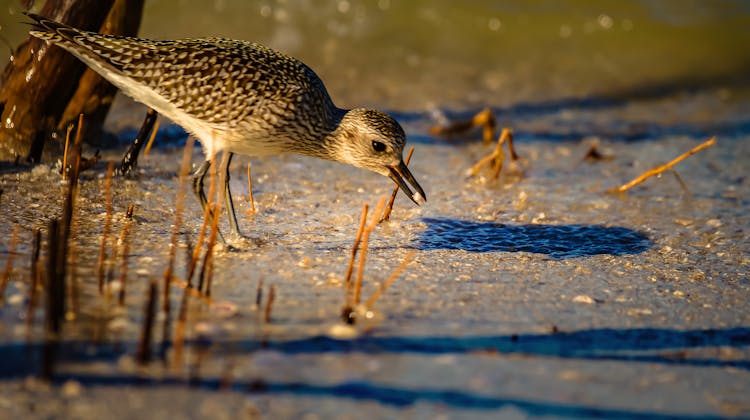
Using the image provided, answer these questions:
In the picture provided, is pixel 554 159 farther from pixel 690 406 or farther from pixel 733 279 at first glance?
pixel 690 406

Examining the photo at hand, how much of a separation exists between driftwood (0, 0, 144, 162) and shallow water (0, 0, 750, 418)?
41cm

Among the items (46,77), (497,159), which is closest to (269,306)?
(46,77)

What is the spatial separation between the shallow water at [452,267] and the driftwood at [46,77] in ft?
1.33

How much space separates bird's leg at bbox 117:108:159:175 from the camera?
6.48 m

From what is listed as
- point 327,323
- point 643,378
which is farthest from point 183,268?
point 643,378

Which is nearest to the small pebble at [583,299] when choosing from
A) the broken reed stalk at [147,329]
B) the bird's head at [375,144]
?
the bird's head at [375,144]

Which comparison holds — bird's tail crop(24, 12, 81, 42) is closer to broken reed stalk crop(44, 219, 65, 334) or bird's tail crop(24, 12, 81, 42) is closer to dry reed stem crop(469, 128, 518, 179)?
broken reed stalk crop(44, 219, 65, 334)

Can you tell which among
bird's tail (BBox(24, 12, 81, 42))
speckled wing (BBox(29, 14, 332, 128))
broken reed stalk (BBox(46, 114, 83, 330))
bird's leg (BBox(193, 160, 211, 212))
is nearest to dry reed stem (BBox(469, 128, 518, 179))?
speckled wing (BBox(29, 14, 332, 128))

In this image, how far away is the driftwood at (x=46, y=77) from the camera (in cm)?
631

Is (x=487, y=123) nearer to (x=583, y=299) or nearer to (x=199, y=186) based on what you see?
(x=199, y=186)

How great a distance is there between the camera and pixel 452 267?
17.2ft

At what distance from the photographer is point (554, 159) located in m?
8.43

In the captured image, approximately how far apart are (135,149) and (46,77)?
0.85 m

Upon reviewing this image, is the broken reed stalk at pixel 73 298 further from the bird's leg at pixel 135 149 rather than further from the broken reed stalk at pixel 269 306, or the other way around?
the bird's leg at pixel 135 149
